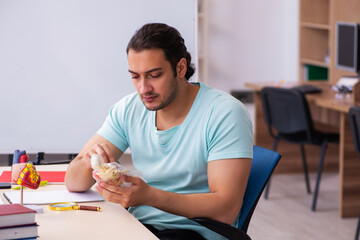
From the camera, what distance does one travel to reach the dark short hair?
74.0 inches

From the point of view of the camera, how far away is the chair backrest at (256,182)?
194 centimetres

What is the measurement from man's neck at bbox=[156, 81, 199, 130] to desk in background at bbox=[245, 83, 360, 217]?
1.87m

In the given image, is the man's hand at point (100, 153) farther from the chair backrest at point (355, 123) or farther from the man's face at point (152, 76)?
the chair backrest at point (355, 123)

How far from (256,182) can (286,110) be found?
7.37ft

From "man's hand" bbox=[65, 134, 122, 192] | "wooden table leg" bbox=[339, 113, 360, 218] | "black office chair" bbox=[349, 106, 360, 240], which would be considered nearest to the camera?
"man's hand" bbox=[65, 134, 122, 192]

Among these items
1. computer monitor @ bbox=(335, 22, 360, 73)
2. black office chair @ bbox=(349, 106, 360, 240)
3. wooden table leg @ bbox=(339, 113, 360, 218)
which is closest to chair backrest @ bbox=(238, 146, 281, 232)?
black office chair @ bbox=(349, 106, 360, 240)

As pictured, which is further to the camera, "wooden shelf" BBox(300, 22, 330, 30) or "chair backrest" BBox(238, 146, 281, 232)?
"wooden shelf" BBox(300, 22, 330, 30)

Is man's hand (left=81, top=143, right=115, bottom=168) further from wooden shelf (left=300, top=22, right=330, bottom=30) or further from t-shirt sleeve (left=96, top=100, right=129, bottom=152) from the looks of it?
wooden shelf (left=300, top=22, right=330, bottom=30)

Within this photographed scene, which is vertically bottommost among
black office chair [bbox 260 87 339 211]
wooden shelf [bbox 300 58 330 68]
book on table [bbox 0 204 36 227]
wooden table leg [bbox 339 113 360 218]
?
wooden table leg [bbox 339 113 360 218]

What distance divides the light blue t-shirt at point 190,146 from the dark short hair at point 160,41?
0.15m

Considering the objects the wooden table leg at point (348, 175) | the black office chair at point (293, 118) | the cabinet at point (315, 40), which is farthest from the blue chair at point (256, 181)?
the cabinet at point (315, 40)

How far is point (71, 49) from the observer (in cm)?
256

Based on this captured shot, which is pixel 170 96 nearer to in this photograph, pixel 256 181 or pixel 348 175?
pixel 256 181

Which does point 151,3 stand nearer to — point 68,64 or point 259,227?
point 68,64
